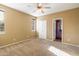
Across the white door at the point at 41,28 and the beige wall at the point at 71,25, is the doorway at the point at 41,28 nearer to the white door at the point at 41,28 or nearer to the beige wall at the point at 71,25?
the white door at the point at 41,28

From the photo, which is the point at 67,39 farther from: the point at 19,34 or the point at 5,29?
the point at 5,29

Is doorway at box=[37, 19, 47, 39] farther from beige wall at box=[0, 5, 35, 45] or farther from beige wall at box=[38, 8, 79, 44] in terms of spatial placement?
beige wall at box=[38, 8, 79, 44]

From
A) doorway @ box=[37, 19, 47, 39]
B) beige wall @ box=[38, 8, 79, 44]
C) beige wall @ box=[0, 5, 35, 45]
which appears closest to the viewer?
beige wall @ box=[0, 5, 35, 45]

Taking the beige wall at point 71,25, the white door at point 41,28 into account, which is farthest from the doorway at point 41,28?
the beige wall at point 71,25

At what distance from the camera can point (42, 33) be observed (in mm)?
8609

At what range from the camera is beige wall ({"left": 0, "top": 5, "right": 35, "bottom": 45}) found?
522 centimetres

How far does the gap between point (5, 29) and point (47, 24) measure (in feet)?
13.1

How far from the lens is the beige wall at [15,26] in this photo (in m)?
5.22

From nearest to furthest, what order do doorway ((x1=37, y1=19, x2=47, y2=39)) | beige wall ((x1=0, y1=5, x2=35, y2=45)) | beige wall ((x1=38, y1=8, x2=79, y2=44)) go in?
1. beige wall ((x1=0, y1=5, x2=35, y2=45))
2. beige wall ((x1=38, y1=8, x2=79, y2=44))
3. doorway ((x1=37, y1=19, x2=47, y2=39))

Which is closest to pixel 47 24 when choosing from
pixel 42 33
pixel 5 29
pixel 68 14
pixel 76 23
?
pixel 42 33

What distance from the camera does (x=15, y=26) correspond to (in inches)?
240

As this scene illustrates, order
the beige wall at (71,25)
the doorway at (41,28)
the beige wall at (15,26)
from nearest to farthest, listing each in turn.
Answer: the beige wall at (15,26)
the beige wall at (71,25)
the doorway at (41,28)

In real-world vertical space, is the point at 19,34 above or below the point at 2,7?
below

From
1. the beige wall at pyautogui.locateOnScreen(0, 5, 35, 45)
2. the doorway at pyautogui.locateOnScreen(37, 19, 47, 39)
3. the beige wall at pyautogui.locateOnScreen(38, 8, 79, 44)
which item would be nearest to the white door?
the doorway at pyautogui.locateOnScreen(37, 19, 47, 39)
